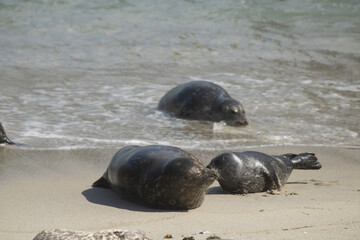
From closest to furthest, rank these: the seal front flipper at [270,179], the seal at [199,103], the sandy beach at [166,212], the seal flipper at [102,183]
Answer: the sandy beach at [166,212] → the seal flipper at [102,183] → the seal front flipper at [270,179] → the seal at [199,103]

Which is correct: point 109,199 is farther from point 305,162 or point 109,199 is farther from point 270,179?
point 305,162

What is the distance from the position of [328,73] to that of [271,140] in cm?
437

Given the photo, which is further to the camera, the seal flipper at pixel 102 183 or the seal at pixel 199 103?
the seal at pixel 199 103

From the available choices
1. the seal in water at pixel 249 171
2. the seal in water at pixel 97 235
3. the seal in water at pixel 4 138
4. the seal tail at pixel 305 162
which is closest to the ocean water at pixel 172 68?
the seal in water at pixel 4 138

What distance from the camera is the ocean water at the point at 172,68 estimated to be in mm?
6758

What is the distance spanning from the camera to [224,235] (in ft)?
10.9

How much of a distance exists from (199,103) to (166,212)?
3.95 m

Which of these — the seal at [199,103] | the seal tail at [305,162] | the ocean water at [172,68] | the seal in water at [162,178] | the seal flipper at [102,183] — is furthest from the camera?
the seal at [199,103]

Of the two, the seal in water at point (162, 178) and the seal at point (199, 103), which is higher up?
the seal in water at point (162, 178)

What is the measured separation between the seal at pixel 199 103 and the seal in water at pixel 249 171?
2541mm

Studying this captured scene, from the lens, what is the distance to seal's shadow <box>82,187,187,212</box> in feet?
13.4

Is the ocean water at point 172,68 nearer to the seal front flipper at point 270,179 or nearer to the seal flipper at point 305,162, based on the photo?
the seal flipper at point 305,162

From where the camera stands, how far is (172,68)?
1065cm

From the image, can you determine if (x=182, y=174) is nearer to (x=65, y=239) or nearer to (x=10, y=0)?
(x=65, y=239)
